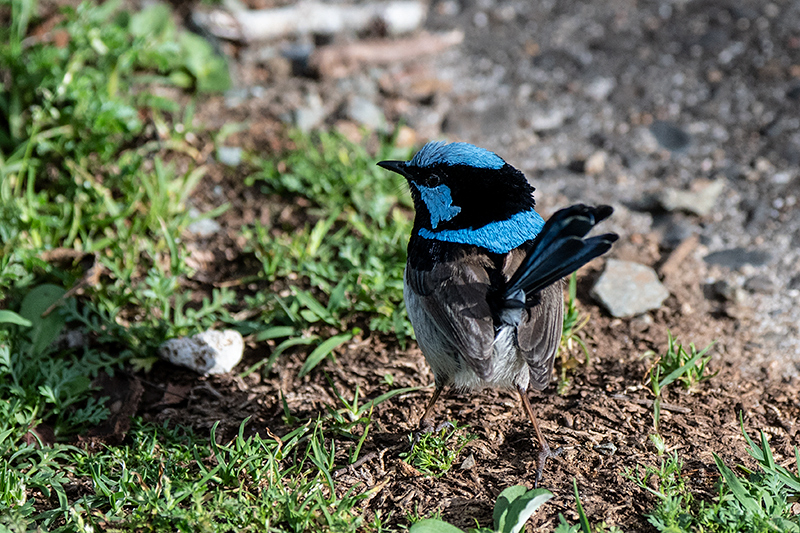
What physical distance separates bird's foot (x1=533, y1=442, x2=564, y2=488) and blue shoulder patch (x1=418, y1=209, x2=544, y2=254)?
2.87 ft

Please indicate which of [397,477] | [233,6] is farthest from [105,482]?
[233,6]

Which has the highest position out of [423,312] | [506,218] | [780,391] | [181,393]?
[506,218]

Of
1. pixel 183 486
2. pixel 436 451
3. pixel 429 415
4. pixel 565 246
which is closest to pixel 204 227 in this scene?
pixel 429 415

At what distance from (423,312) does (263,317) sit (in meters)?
1.33

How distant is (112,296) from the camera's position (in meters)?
4.29

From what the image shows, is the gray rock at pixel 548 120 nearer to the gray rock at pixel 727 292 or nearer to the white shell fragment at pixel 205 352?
the gray rock at pixel 727 292

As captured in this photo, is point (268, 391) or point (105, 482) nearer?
point (105, 482)

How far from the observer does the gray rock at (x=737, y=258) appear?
455 centimetres

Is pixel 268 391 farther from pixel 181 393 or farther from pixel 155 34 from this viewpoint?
pixel 155 34

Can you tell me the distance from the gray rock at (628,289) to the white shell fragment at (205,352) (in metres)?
2.07

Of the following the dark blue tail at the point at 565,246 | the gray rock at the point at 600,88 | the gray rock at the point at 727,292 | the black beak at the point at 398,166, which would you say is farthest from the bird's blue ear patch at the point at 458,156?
the gray rock at the point at 600,88

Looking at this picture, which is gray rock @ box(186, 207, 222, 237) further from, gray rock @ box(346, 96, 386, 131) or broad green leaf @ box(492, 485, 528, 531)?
broad green leaf @ box(492, 485, 528, 531)

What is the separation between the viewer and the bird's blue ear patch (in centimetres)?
331

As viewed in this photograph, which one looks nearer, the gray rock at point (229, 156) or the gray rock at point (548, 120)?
the gray rock at point (229, 156)
